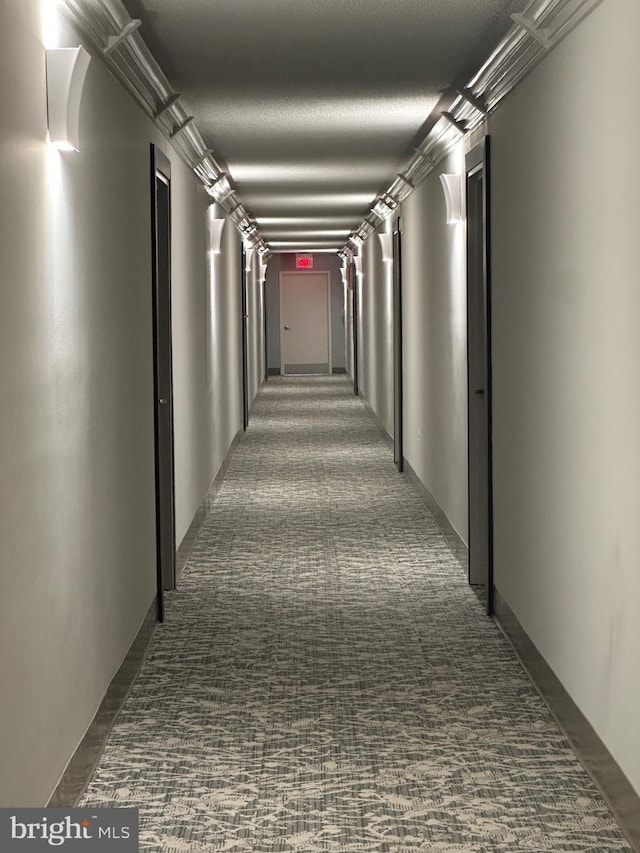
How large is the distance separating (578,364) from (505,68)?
197 centimetres

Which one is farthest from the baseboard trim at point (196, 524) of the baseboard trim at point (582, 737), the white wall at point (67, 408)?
the baseboard trim at point (582, 737)

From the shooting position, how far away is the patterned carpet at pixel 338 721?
354 centimetres

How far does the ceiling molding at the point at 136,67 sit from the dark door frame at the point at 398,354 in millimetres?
3446

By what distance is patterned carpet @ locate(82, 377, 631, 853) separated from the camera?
3535 mm

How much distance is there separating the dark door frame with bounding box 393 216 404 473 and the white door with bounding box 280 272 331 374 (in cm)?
1540

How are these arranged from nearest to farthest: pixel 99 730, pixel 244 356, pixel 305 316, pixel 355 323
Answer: pixel 99 730 < pixel 244 356 < pixel 355 323 < pixel 305 316

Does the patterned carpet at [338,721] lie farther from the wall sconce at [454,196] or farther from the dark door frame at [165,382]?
the wall sconce at [454,196]

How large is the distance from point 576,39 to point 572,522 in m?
1.67

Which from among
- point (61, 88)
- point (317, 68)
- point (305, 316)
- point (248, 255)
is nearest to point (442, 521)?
point (317, 68)

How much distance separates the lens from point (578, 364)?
13.1ft

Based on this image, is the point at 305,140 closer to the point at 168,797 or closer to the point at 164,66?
the point at 164,66

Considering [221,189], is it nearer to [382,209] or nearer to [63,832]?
[382,209]

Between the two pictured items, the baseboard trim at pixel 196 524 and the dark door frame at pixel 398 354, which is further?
the dark door frame at pixel 398 354

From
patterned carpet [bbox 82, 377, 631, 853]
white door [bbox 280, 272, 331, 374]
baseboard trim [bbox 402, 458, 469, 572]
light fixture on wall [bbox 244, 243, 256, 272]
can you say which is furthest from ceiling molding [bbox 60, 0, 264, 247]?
white door [bbox 280, 272, 331, 374]
